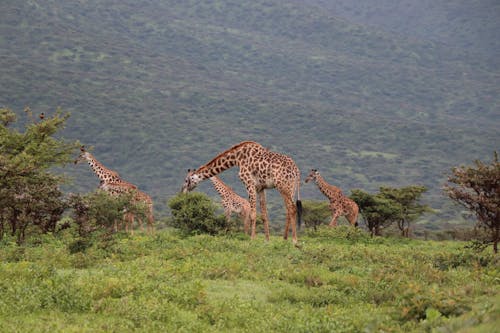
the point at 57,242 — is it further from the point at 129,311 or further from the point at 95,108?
the point at 95,108

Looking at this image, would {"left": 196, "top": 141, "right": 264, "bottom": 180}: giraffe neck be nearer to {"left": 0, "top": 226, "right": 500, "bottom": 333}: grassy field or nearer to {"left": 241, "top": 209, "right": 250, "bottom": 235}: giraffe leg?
{"left": 241, "top": 209, "right": 250, "bottom": 235}: giraffe leg

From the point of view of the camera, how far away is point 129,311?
10648 mm

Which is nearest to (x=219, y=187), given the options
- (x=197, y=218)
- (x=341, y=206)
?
(x=341, y=206)

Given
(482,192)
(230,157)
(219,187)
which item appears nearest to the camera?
(482,192)

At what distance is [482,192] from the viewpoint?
18.3 m

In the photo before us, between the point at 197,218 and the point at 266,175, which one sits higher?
the point at 266,175

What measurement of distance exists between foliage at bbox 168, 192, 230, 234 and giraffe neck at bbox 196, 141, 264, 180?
1.00m

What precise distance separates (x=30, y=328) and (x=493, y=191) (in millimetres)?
12234

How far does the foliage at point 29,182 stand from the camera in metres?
19.8

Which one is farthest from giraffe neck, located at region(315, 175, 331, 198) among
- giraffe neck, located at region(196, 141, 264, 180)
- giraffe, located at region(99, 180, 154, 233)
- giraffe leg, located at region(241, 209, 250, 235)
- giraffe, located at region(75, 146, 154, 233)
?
giraffe, located at region(99, 180, 154, 233)

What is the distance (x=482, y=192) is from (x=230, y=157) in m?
7.93

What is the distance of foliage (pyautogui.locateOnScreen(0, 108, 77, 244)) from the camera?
1975cm

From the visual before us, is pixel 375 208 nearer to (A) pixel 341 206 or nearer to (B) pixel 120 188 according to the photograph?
(A) pixel 341 206

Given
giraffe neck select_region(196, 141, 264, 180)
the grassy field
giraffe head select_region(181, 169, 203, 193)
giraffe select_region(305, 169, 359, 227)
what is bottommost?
the grassy field
